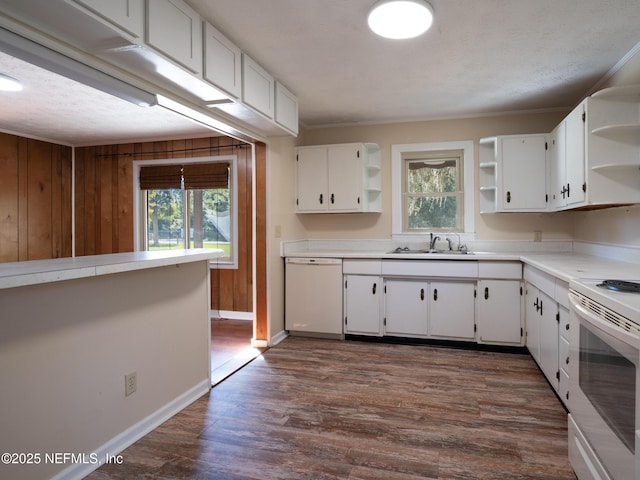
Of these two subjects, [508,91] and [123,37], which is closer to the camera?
[123,37]

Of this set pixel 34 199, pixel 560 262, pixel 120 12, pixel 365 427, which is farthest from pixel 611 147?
pixel 34 199

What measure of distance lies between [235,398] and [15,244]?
13.2 feet

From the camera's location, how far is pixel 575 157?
9.96 feet

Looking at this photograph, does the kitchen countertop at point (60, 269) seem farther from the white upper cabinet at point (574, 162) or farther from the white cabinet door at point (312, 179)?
the white upper cabinet at point (574, 162)

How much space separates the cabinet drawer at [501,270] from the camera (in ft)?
12.3

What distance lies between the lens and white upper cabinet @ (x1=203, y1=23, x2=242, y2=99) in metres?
2.42

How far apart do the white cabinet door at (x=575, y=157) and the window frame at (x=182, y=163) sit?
11.9 feet

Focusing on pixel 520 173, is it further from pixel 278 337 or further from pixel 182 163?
pixel 182 163

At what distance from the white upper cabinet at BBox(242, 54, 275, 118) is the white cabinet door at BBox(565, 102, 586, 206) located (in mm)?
2256

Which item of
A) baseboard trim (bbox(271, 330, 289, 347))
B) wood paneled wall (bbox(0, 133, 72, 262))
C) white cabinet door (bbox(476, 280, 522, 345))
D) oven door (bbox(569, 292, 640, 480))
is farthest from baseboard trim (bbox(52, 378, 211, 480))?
wood paneled wall (bbox(0, 133, 72, 262))

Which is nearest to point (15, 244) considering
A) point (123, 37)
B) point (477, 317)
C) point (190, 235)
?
point (190, 235)

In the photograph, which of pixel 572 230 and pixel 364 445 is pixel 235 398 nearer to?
pixel 364 445

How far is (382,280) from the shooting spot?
414 centimetres

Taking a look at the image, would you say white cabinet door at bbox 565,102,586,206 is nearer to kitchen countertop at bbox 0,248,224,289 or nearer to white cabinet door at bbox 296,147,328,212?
A: white cabinet door at bbox 296,147,328,212
